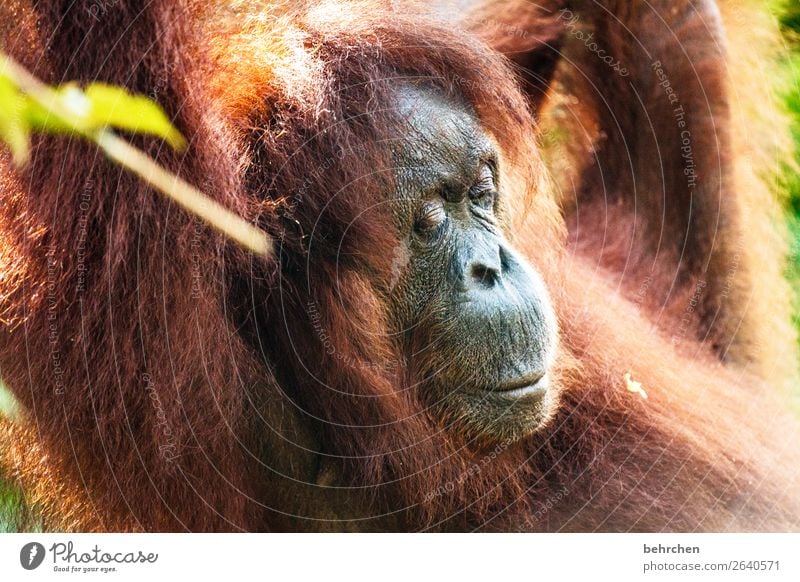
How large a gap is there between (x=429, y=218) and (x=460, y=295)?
152 mm

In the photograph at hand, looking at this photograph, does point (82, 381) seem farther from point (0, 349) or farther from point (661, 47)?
point (661, 47)

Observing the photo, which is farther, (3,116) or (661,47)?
(661,47)

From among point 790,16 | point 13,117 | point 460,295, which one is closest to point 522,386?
point 460,295

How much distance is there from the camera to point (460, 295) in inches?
62.4

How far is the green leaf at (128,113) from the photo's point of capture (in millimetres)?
935

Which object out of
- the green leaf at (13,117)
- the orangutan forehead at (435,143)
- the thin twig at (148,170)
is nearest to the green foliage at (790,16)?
the orangutan forehead at (435,143)

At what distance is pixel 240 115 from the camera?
1548 mm

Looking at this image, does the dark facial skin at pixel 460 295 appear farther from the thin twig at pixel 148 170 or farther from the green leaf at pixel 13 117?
the green leaf at pixel 13 117

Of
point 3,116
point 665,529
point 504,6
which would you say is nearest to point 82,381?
point 3,116

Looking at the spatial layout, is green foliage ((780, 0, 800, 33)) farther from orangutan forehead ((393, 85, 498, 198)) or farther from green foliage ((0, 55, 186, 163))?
green foliage ((0, 55, 186, 163))

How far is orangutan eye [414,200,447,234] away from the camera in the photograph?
1.62 meters

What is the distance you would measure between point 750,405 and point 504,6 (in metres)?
1.23

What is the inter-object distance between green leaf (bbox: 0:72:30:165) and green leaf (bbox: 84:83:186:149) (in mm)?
70

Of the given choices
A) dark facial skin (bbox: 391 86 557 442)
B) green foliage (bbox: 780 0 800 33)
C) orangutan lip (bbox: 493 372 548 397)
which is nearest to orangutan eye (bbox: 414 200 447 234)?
dark facial skin (bbox: 391 86 557 442)
